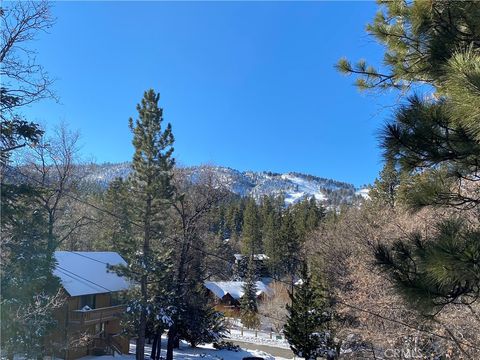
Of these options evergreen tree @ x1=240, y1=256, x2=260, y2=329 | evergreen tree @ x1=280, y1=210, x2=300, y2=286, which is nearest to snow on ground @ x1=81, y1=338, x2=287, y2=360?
evergreen tree @ x1=240, y1=256, x2=260, y2=329

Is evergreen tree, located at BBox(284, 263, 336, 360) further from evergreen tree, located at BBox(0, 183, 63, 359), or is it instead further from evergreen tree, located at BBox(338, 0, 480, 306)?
evergreen tree, located at BBox(338, 0, 480, 306)

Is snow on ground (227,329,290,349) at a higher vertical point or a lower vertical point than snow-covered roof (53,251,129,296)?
lower

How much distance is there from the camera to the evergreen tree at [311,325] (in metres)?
21.8

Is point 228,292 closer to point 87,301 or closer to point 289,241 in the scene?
point 289,241

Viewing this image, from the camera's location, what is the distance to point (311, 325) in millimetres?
22297

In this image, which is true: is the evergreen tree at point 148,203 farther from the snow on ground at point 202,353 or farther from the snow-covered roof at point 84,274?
the snow on ground at point 202,353

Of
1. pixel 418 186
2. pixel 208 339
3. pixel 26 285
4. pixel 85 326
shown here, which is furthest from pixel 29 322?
pixel 208 339

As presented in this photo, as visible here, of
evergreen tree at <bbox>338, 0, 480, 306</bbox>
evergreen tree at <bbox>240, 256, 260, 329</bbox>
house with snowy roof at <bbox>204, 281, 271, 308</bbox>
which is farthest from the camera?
house with snowy roof at <bbox>204, 281, 271, 308</bbox>

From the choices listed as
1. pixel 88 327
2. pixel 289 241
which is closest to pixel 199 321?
pixel 88 327

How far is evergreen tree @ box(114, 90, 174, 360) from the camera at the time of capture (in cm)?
2259

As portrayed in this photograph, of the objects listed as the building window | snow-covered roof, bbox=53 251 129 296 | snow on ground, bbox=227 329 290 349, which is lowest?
snow on ground, bbox=227 329 290 349

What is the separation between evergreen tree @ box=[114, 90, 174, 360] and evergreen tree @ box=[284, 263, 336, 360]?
7809 millimetres

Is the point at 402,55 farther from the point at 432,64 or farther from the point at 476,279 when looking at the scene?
the point at 476,279

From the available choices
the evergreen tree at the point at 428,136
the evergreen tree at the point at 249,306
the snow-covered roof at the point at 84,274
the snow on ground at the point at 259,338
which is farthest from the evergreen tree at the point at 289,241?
the evergreen tree at the point at 428,136
